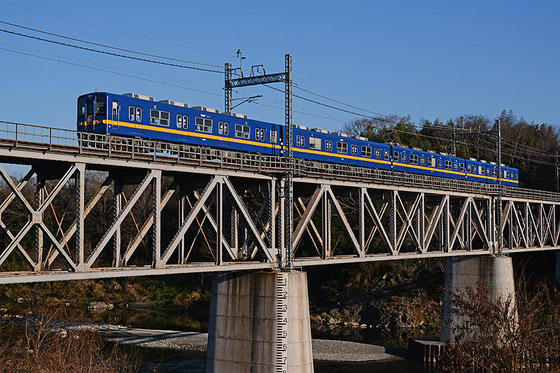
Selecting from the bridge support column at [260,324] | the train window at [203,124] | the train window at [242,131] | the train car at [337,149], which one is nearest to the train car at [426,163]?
the train car at [337,149]

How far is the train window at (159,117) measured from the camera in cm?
3809

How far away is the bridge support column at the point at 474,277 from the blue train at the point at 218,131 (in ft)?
36.1

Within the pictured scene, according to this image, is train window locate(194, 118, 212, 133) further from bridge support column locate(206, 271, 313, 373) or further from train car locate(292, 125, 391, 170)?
bridge support column locate(206, 271, 313, 373)

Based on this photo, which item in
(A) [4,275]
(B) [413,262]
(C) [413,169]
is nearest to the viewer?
(A) [4,275]

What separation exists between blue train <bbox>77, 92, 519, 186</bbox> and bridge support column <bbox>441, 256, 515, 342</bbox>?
1100cm

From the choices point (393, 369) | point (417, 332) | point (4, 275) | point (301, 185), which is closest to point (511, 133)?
point (417, 332)

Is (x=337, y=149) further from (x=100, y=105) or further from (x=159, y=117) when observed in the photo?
(x=100, y=105)

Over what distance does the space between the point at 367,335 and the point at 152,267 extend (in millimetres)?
44208

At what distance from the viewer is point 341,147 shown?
2136 inches

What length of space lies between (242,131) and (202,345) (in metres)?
Result: 22.4

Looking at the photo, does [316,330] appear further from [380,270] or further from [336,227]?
[336,227]

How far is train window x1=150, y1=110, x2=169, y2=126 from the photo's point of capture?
38.1 meters

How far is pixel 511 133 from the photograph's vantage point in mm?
130875

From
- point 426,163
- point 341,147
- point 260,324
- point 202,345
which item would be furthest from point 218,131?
point 426,163
